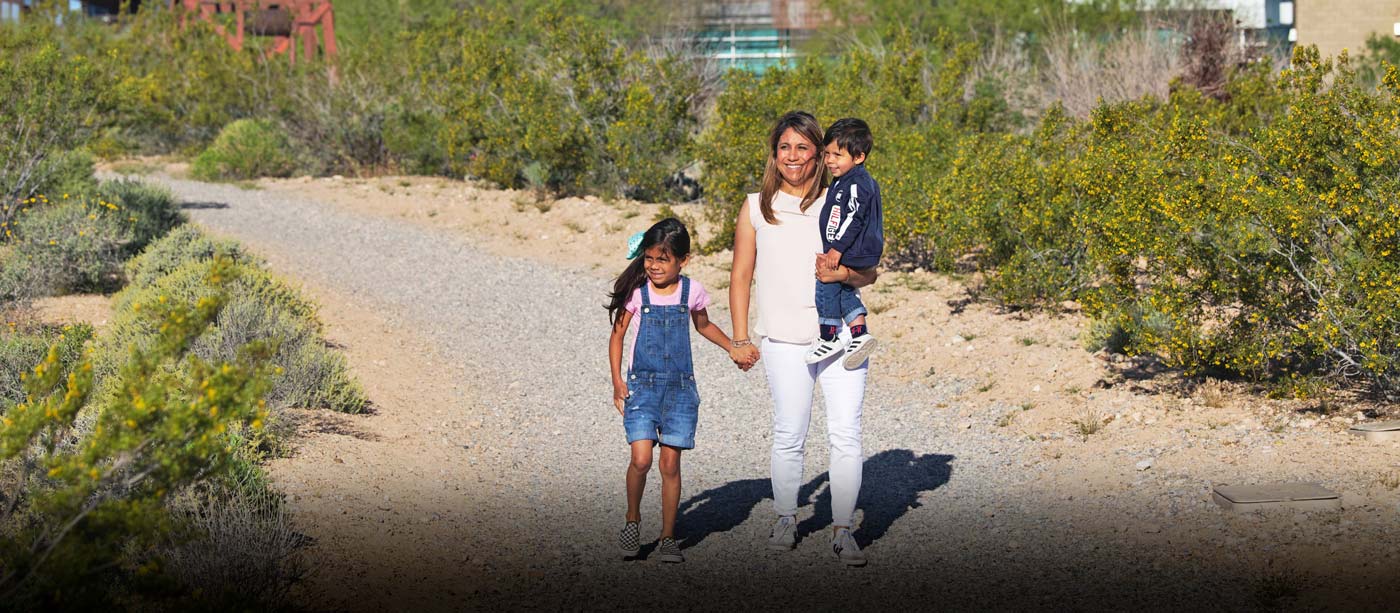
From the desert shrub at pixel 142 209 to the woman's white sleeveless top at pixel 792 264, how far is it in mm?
10427

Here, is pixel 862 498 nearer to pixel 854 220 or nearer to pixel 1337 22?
pixel 854 220

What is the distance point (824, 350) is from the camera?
16.4 ft

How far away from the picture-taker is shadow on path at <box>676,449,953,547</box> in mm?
5914

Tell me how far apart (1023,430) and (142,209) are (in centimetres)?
1094

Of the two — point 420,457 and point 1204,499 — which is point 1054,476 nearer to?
point 1204,499

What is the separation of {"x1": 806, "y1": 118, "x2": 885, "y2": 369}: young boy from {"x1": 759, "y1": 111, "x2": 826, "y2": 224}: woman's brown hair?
0.15 ft

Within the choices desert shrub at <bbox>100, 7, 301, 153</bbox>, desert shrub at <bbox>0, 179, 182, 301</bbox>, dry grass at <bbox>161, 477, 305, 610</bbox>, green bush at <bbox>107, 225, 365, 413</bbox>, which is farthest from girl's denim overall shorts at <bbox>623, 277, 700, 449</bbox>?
desert shrub at <bbox>100, 7, 301, 153</bbox>

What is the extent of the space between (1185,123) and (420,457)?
4704mm

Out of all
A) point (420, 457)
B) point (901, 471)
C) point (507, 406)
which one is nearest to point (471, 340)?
point (507, 406)

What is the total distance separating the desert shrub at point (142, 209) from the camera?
14.5 metres

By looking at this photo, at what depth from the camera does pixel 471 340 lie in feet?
37.0

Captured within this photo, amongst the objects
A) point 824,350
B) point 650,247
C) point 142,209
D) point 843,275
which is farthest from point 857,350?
point 142,209

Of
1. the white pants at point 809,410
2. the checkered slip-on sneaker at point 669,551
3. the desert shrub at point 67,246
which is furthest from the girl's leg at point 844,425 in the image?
the desert shrub at point 67,246

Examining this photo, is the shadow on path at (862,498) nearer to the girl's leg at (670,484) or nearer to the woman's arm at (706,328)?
the girl's leg at (670,484)
